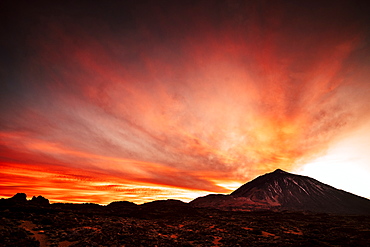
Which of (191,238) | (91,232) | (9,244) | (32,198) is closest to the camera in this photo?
(9,244)

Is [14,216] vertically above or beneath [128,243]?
above

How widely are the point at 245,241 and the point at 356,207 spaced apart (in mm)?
231881

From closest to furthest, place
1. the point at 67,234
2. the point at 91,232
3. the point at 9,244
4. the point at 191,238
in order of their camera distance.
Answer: the point at 9,244, the point at 67,234, the point at 91,232, the point at 191,238

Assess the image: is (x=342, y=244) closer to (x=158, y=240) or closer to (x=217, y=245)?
(x=217, y=245)

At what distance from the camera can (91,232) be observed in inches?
1254

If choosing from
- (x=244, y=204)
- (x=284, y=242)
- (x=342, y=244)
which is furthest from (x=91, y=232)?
→ (x=244, y=204)

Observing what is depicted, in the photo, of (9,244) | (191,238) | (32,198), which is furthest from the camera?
(32,198)

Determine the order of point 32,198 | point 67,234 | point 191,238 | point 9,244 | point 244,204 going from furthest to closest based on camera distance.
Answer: point 244,204
point 32,198
point 191,238
point 67,234
point 9,244

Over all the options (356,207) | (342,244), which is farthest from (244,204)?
(342,244)

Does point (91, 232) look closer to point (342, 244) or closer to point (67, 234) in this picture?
point (67, 234)

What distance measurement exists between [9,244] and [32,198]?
115 metres

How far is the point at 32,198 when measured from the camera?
10850cm

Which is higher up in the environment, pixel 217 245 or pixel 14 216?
pixel 14 216

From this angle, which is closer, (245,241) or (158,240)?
(158,240)
